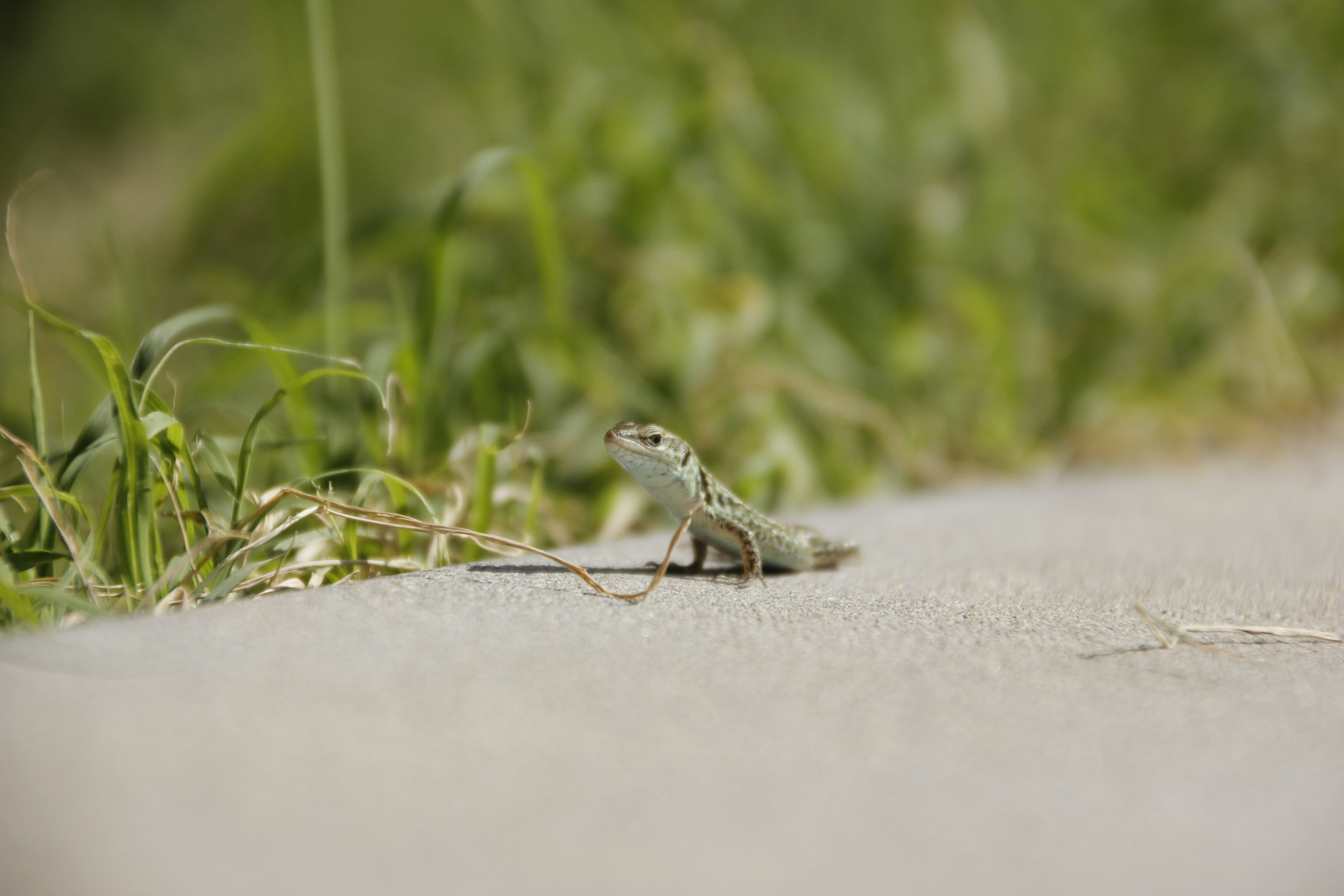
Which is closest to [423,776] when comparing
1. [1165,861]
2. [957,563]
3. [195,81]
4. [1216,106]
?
[1165,861]

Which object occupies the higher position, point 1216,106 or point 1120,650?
point 1216,106

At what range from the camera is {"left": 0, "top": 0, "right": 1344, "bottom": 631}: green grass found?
7.66 ft

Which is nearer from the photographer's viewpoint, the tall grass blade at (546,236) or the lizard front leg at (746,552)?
the lizard front leg at (746,552)

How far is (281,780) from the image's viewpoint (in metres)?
1.12

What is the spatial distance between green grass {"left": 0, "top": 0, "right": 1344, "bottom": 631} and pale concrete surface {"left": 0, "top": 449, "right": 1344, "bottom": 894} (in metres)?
0.49

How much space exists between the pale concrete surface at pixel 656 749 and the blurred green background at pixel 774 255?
3.06 ft

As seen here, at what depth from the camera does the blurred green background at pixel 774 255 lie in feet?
10.7

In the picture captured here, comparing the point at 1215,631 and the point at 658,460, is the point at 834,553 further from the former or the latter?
the point at 1215,631

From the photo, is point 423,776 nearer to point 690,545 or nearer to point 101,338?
point 101,338

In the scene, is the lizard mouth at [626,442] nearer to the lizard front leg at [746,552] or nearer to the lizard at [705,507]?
the lizard at [705,507]

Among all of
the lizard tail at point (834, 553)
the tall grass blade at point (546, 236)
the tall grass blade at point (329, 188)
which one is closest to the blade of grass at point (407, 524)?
the lizard tail at point (834, 553)

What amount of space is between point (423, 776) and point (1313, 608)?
189 cm

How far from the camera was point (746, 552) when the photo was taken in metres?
2.38

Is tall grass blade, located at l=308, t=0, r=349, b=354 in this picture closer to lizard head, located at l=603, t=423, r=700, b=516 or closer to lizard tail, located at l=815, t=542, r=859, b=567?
lizard head, located at l=603, t=423, r=700, b=516
